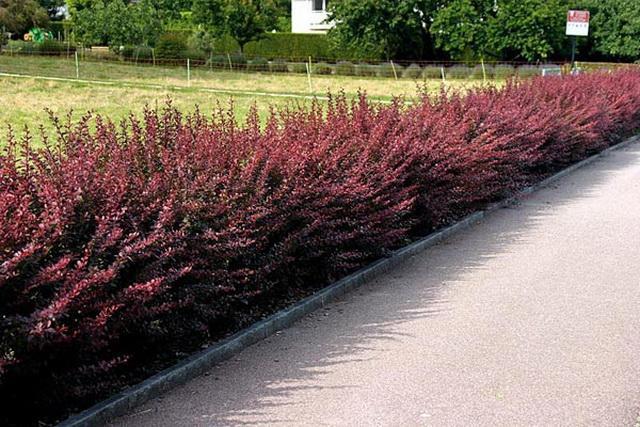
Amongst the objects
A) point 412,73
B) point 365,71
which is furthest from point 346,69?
point 412,73

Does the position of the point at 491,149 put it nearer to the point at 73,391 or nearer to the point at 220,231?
the point at 220,231

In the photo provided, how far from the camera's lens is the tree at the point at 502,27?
48.5 metres

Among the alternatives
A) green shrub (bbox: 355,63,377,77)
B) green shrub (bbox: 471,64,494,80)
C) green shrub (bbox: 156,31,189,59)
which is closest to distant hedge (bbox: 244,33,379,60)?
green shrub (bbox: 156,31,189,59)

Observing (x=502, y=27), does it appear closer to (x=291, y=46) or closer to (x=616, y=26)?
(x=616, y=26)

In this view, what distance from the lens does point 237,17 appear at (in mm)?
57156

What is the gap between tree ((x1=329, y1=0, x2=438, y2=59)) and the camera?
51.1 m

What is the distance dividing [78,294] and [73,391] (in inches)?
20.2

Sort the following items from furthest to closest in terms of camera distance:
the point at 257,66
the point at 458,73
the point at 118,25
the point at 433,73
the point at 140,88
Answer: the point at 118,25 → the point at 257,66 → the point at 433,73 → the point at 458,73 → the point at 140,88

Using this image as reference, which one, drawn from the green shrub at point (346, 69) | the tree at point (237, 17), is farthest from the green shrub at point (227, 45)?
the green shrub at point (346, 69)

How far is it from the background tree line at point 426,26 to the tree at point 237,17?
6cm

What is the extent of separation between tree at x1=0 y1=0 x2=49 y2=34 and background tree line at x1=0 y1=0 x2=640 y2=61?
545 centimetres

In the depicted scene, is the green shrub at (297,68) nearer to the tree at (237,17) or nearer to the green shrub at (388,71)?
the green shrub at (388,71)

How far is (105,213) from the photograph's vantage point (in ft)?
16.9

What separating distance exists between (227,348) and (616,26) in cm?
5253
